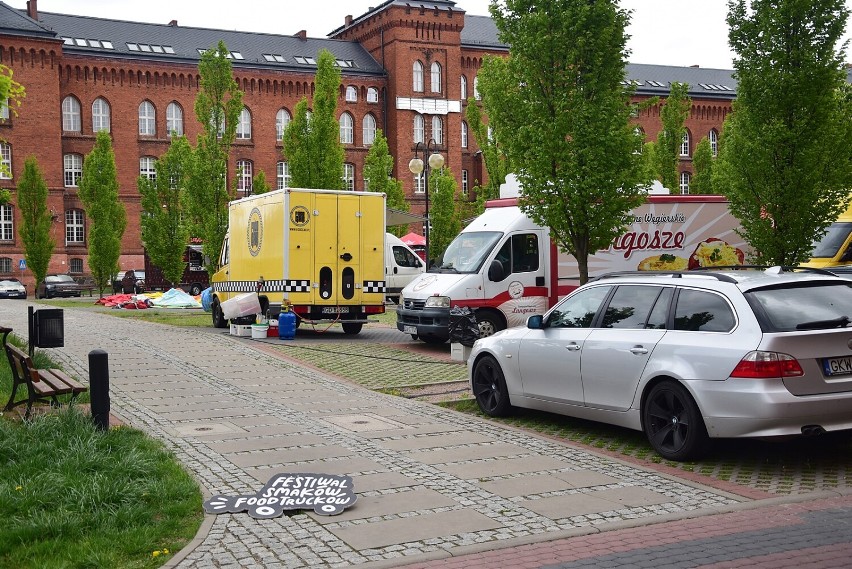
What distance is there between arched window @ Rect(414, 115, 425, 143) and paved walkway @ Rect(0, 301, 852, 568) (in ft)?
194

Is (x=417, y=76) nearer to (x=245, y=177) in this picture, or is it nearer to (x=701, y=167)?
(x=245, y=177)

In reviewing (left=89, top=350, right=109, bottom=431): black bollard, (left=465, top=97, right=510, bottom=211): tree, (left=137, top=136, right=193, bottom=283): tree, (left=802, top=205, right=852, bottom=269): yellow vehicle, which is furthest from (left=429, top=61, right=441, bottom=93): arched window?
(left=89, top=350, right=109, bottom=431): black bollard

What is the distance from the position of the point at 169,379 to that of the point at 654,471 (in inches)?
→ 313

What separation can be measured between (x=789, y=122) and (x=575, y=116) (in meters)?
3.12

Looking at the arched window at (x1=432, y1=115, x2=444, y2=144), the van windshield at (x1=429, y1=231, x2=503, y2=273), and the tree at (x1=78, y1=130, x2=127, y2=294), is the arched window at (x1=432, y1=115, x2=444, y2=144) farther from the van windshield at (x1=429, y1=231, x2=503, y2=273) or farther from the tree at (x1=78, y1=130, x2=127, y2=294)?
the van windshield at (x1=429, y1=231, x2=503, y2=273)

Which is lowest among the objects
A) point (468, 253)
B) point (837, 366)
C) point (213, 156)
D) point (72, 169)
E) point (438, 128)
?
point (837, 366)

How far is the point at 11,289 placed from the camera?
54562 millimetres

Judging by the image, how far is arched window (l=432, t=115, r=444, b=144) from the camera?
70875 millimetres

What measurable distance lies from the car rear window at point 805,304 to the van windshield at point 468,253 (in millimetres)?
9880

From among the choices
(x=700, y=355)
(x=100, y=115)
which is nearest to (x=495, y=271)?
(x=700, y=355)

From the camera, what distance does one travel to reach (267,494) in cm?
714

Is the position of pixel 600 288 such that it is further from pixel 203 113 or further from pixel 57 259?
pixel 57 259

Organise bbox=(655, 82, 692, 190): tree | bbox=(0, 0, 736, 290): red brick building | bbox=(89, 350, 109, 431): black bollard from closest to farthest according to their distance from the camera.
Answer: bbox=(89, 350, 109, 431): black bollard
bbox=(655, 82, 692, 190): tree
bbox=(0, 0, 736, 290): red brick building

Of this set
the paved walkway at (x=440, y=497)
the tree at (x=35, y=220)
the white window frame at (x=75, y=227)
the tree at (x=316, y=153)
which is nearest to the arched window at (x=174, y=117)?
the white window frame at (x=75, y=227)
